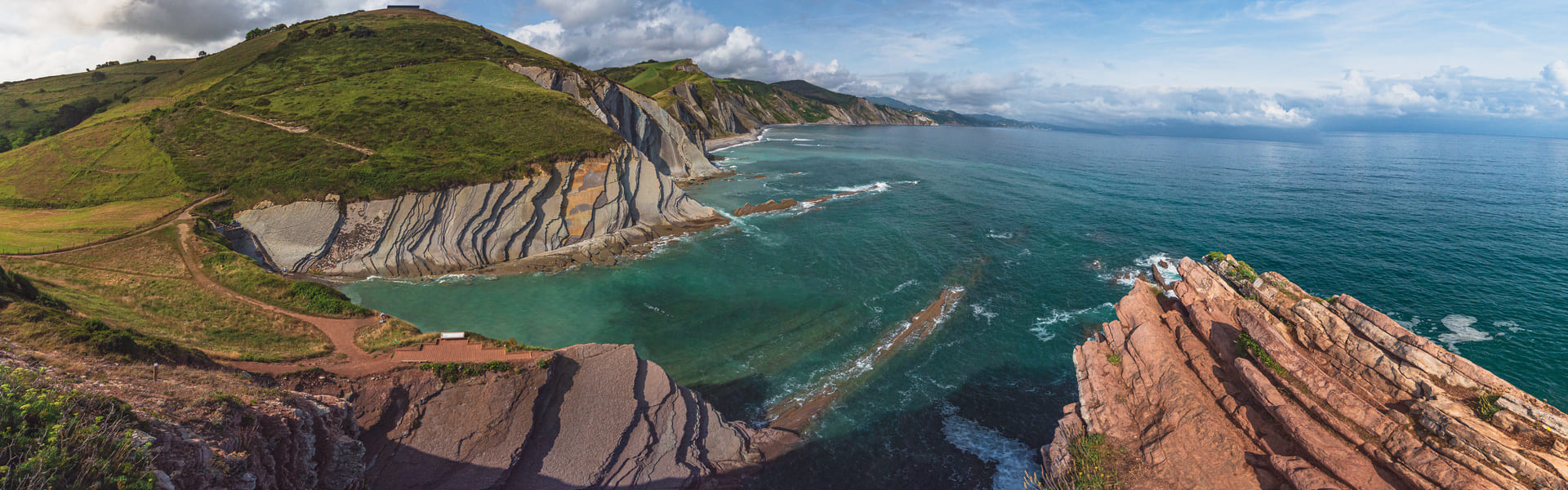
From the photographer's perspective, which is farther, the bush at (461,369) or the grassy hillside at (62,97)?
the grassy hillside at (62,97)

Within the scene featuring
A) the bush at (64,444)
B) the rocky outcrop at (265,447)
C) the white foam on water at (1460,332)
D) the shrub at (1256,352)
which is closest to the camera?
the bush at (64,444)

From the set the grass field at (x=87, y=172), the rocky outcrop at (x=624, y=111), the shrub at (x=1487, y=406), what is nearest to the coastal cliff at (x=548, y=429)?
the shrub at (x=1487, y=406)

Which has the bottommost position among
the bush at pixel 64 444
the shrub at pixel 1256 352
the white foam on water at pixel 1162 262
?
the white foam on water at pixel 1162 262

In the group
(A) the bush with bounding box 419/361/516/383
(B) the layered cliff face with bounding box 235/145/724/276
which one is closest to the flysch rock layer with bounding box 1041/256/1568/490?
(A) the bush with bounding box 419/361/516/383

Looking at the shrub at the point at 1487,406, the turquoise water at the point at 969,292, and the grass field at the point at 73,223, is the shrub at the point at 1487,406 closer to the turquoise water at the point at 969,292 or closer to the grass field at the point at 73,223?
the turquoise water at the point at 969,292

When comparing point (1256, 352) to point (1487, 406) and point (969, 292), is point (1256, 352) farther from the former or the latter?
point (969, 292)

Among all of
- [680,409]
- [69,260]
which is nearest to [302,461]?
[680,409]
